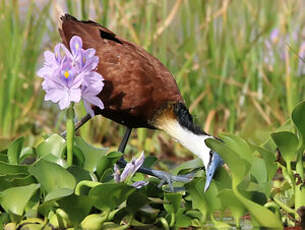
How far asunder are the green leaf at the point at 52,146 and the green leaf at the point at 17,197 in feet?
1.59

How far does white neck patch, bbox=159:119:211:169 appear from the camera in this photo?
3.75 metres

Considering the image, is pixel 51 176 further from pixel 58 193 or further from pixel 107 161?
pixel 107 161

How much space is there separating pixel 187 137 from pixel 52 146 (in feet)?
2.67

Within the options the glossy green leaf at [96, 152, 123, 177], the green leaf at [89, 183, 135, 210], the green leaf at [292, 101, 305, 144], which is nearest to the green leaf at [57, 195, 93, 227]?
the green leaf at [89, 183, 135, 210]

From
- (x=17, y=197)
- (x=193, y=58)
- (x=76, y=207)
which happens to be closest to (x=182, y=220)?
(x=76, y=207)

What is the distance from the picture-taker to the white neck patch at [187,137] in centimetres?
375

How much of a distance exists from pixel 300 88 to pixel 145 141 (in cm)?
143

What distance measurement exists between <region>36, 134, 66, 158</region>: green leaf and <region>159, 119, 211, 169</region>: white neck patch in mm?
718

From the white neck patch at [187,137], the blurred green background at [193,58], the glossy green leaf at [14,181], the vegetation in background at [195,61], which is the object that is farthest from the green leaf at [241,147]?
the blurred green background at [193,58]

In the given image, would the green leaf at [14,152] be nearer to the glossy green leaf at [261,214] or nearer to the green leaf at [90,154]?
the green leaf at [90,154]

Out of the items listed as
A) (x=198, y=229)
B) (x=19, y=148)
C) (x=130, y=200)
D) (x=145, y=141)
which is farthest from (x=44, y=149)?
(x=145, y=141)

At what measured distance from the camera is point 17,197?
9.57 ft

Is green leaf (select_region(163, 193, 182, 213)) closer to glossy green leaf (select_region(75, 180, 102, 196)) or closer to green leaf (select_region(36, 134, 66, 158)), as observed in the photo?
glossy green leaf (select_region(75, 180, 102, 196))

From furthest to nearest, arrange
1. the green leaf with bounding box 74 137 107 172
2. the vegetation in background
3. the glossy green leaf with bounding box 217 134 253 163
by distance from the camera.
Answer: the vegetation in background < the green leaf with bounding box 74 137 107 172 < the glossy green leaf with bounding box 217 134 253 163
